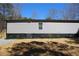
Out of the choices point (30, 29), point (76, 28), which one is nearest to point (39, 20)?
point (30, 29)

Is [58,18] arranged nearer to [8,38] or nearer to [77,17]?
[77,17]

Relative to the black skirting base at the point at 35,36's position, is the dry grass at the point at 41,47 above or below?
below

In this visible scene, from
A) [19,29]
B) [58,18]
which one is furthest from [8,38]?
[58,18]

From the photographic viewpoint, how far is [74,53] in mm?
6320

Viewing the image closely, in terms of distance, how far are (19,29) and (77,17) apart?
38.0 inches

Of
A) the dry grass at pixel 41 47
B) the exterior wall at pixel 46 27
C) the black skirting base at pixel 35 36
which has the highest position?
the exterior wall at pixel 46 27

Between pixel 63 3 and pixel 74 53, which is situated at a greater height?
pixel 63 3

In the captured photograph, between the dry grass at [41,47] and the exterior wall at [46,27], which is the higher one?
the exterior wall at [46,27]

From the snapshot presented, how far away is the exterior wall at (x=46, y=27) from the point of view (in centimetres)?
636

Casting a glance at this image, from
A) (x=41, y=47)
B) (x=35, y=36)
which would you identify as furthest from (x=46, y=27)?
(x=41, y=47)

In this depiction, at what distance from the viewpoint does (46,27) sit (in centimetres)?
641

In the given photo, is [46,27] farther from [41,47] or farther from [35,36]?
[41,47]

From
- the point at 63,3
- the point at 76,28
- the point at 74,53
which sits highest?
the point at 63,3

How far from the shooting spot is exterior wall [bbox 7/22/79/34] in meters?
6.36
